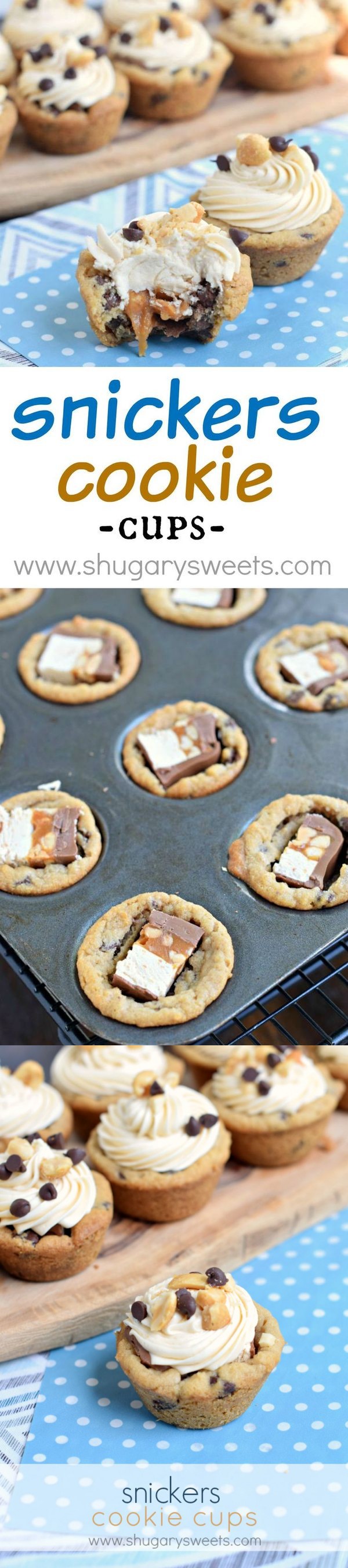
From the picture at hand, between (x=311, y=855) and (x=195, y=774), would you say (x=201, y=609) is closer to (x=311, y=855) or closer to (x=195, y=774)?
(x=195, y=774)

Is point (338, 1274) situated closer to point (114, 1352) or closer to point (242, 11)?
point (114, 1352)

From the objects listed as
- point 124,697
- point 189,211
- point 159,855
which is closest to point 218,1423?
point 159,855

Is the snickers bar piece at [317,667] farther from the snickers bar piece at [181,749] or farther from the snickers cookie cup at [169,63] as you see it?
the snickers cookie cup at [169,63]

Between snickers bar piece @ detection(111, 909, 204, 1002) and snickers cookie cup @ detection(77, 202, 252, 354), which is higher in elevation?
snickers cookie cup @ detection(77, 202, 252, 354)

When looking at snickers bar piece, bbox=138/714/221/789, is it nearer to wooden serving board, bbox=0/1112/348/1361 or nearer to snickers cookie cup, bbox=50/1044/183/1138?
snickers cookie cup, bbox=50/1044/183/1138

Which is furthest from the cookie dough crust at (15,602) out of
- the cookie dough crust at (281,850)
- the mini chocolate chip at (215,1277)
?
the mini chocolate chip at (215,1277)

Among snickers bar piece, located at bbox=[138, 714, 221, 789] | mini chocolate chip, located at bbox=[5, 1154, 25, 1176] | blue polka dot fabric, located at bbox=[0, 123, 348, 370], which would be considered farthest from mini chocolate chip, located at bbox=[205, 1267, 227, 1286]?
blue polka dot fabric, located at bbox=[0, 123, 348, 370]

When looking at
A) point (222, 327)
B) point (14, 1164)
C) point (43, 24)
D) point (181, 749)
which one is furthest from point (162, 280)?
point (14, 1164)
